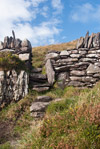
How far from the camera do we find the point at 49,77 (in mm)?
9898

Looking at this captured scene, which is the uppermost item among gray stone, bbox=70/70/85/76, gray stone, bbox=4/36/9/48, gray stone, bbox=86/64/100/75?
gray stone, bbox=4/36/9/48

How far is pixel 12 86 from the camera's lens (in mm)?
8781

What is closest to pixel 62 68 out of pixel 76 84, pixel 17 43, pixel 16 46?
pixel 76 84

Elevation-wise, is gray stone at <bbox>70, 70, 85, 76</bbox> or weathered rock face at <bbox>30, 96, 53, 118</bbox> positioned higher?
gray stone at <bbox>70, 70, 85, 76</bbox>

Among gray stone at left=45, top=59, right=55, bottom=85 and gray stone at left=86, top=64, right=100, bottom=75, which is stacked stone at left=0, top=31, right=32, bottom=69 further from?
gray stone at left=86, top=64, right=100, bottom=75

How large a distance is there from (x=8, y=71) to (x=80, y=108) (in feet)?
19.8

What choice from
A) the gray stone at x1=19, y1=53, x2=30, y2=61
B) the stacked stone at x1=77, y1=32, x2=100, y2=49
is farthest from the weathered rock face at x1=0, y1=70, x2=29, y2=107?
the stacked stone at x1=77, y1=32, x2=100, y2=49

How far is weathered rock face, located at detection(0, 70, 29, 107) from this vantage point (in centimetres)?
830

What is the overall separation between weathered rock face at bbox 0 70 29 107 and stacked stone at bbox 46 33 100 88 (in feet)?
6.24

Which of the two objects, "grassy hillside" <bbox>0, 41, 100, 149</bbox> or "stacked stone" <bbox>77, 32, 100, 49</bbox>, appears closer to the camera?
"grassy hillside" <bbox>0, 41, 100, 149</bbox>

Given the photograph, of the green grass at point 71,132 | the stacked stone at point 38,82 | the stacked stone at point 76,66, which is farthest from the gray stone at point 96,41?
the green grass at point 71,132

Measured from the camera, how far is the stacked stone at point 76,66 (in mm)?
9734

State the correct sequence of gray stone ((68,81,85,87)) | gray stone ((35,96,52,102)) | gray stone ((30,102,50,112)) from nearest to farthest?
1. gray stone ((30,102,50,112))
2. gray stone ((35,96,52,102))
3. gray stone ((68,81,85,87))

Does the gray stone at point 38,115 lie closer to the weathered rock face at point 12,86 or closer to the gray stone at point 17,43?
the weathered rock face at point 12,86
